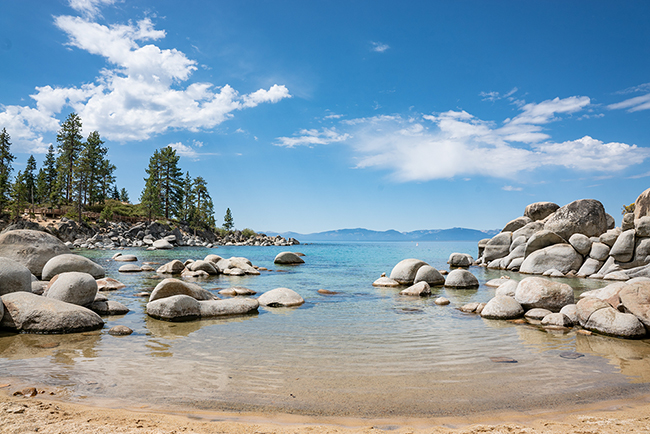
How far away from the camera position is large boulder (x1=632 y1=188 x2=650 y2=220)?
22625 mm

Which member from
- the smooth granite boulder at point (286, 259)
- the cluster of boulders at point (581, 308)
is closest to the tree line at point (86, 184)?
the smooth granite boulder at point (286, 259)

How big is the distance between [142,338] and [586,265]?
26242 mm

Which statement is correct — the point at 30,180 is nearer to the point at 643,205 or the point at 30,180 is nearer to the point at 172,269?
the point at 172,269

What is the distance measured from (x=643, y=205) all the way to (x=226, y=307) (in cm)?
2689

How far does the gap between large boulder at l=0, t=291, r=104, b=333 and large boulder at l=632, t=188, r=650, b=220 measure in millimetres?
29966

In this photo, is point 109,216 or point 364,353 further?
point 109,216

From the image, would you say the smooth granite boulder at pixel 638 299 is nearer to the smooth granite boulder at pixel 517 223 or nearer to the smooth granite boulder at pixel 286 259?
the smooth granite boulder at pixel 517 223

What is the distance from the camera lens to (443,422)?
442 cm

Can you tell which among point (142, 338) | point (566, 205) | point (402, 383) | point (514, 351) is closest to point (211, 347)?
A: point (142, 338)

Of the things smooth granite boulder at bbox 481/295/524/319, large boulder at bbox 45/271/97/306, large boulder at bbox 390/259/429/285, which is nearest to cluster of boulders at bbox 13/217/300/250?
large boulder at bbox 390/259/429/285

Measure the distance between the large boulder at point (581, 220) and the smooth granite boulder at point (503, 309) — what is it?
20.2m

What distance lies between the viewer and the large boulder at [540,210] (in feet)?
108

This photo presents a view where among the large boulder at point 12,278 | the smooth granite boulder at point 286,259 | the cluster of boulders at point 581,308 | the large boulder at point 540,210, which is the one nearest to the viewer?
the cluster of boulders at point 581,308

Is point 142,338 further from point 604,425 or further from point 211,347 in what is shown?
point 604,425
